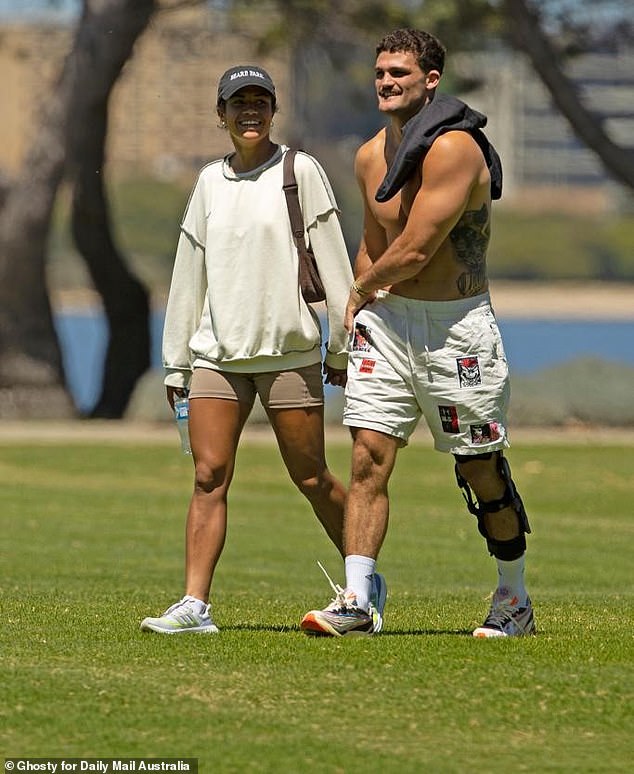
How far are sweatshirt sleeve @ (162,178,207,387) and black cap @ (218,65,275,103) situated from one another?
14.6 inches

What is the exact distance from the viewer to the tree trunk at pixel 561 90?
25.4 meters

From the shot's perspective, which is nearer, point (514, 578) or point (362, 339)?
point (362, 339)

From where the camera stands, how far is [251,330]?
7164 mm

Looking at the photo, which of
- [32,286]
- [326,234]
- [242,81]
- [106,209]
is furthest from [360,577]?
[106,209]

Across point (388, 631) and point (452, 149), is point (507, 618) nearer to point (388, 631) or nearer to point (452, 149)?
point (388, 631)

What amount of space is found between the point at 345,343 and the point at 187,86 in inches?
1715

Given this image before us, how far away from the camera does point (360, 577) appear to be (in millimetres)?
7082

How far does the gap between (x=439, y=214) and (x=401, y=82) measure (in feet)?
1.82

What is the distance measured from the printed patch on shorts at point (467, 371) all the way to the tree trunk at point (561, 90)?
1913cm

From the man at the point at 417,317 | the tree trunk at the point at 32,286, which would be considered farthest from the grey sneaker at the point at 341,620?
the tree trunk at the point at 32,286

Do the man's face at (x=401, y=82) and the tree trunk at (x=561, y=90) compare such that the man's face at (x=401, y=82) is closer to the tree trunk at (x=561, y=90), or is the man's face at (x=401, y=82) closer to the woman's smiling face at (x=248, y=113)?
the woman's smiling face at (x=248, y=113)

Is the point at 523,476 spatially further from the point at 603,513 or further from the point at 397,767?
the point at 397,767

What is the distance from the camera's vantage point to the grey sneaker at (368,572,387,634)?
7180mm

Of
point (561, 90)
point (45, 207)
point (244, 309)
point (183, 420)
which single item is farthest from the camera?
point (45, 207)
